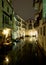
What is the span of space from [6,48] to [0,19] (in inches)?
271

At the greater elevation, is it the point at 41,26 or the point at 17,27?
the point at 17,27

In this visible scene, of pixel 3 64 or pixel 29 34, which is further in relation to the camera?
pixel 29 34

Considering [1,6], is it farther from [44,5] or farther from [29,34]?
[29,34]

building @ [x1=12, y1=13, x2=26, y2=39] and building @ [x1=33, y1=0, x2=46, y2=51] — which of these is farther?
building @ [x1=12, y1=13, x2=26, y2=39]

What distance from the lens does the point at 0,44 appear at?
25688 millimetres

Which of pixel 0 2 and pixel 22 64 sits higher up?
pixel 0 2

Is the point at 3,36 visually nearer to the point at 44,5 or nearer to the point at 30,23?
the point at 44,5

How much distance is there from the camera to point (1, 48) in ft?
82.7

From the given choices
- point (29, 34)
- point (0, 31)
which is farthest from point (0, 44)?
point (29, 34)

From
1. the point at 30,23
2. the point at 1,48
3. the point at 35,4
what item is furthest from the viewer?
the point at 30,23

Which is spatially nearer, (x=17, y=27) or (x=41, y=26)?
(x=41, y=26)

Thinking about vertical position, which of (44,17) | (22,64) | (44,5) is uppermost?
(44,5)

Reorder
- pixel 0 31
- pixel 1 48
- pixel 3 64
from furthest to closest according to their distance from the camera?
1. pixel 0 31
2. pixel 1 48
3. pixel 3 64

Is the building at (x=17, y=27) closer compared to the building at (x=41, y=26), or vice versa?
the building at (x=41, y=26)
